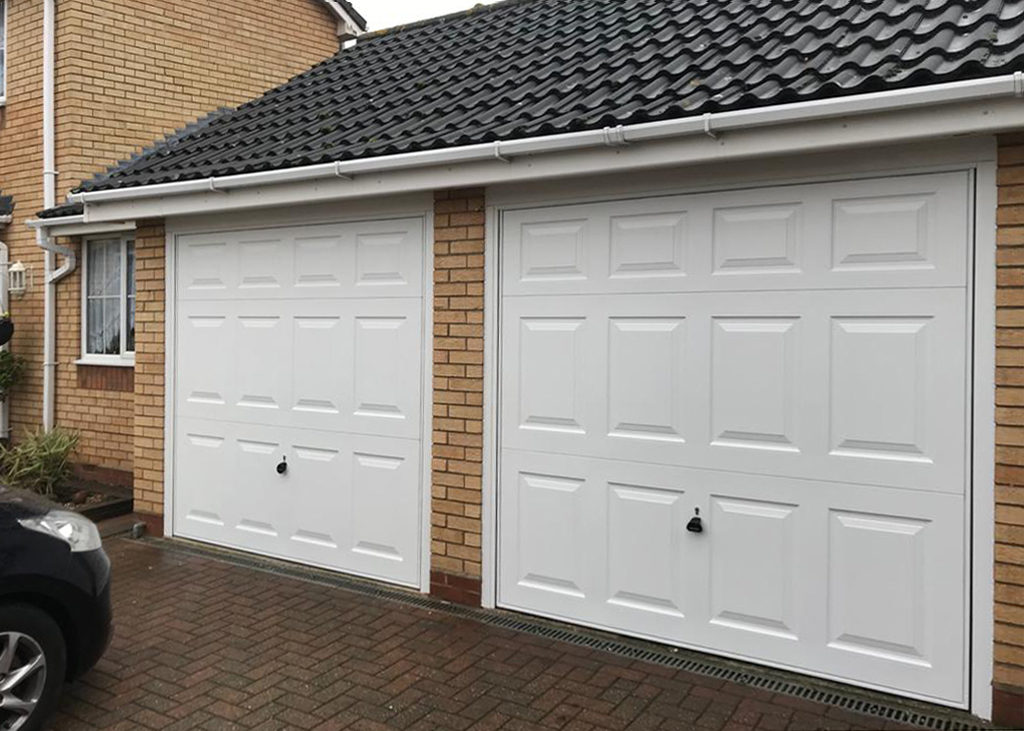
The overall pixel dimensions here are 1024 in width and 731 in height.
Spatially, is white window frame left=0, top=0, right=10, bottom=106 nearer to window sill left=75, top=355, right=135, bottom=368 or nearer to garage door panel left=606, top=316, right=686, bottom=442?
window sill left=75, top=355, right=135, bottom=368

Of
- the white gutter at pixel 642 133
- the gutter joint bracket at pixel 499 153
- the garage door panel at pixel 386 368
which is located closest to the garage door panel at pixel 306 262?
the garage door panel at pixel 386 368

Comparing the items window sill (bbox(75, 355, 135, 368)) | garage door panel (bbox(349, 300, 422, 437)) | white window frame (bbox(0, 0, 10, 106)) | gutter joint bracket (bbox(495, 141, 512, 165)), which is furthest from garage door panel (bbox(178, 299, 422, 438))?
white window frame (bbox(0, 0, 10, 106))

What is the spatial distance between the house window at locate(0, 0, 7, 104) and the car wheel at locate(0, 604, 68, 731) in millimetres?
8853

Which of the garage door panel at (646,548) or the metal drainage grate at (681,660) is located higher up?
the garage door panel at (646,548)

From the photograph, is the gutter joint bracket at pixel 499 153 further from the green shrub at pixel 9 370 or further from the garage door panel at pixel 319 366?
the green shrub at pixel 9 370

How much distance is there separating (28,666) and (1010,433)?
4.55 meters

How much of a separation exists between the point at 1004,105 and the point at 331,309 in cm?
442

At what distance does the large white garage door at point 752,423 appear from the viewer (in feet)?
13.9

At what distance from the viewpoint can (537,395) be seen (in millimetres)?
5477

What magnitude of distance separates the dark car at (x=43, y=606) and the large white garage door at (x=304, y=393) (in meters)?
2.11

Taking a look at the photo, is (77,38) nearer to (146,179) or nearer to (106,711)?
(146,179)

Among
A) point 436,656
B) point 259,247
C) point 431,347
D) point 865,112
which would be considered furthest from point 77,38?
point 865,112

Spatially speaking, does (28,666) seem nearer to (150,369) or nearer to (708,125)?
(150,369)

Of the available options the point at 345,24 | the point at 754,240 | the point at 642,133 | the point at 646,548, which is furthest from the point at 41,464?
the point at 345,24
